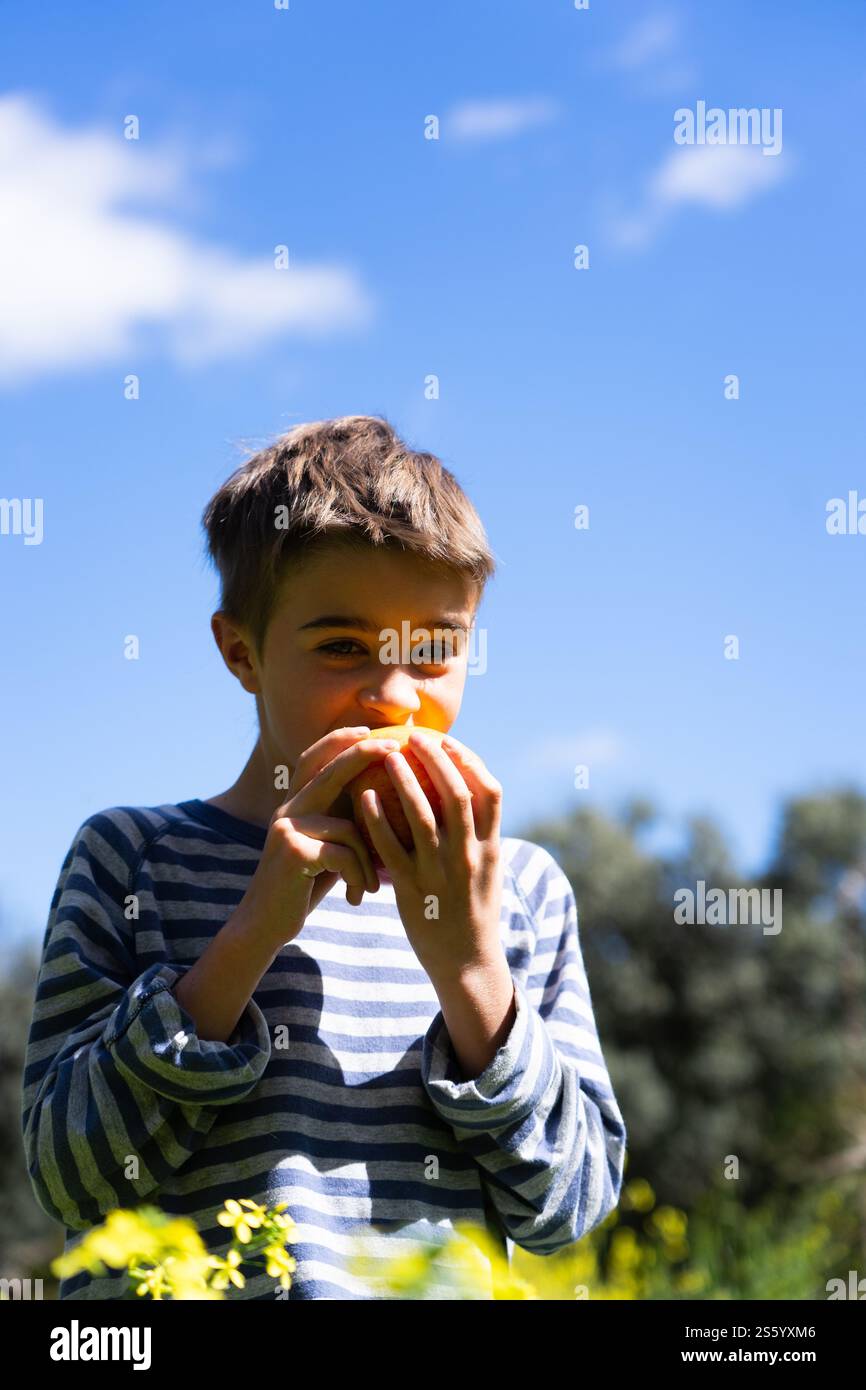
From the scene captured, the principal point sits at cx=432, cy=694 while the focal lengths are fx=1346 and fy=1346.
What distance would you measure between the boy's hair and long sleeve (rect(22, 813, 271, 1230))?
56 centimetres

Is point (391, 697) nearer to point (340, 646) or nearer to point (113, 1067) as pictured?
point (340, 646)

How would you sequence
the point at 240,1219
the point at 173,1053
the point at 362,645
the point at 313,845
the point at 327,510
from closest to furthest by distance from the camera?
the point at 240,1219, the point at 173,1053, the point at 313,845, the point at 362,645, the point at 327,510

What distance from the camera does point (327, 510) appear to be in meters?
2.22

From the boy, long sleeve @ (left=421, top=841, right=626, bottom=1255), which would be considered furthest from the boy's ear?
long sleeve @ (left=421, top=841, right=626, bottom=1255)

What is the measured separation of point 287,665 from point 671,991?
16.1 metres

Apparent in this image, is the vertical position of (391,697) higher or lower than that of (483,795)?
higher

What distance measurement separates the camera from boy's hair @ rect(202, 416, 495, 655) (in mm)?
2197

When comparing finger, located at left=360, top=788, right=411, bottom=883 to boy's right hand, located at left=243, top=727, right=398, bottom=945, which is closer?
boy's right hand, located at left=243, top=727, right=398, bottom=945

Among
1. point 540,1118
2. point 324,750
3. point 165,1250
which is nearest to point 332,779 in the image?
point 324,750

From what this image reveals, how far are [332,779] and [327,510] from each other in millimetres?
507

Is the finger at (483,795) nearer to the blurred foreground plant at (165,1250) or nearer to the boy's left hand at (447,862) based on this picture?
the boy's left hand at (447,862)

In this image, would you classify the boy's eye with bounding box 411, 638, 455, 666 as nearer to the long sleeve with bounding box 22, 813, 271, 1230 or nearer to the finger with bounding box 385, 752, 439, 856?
the finger with bounding box 385, 752, 439, 856
